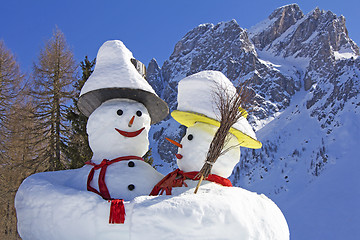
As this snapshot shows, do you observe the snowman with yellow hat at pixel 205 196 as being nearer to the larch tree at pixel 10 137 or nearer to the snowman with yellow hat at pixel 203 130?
the snowman with yellow hat at pixel 203 130

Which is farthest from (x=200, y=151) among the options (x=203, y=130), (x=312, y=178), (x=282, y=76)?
(x=282, y=76)

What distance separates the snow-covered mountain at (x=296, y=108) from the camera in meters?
20.1

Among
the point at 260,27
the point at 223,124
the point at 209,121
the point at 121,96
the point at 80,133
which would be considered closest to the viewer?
the point at 223,124

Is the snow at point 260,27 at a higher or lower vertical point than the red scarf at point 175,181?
higher

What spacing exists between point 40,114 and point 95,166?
630 centimetres

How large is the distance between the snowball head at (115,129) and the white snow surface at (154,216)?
702 millimetres

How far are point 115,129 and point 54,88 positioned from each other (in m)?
6.17

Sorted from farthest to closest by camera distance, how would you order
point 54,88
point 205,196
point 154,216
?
1. point 54,88
2. point 205,196
3. point 154,216

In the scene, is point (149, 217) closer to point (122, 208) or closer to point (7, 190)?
point (122, 208)

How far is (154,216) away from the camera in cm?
226

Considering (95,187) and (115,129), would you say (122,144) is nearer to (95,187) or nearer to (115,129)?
(115,129)

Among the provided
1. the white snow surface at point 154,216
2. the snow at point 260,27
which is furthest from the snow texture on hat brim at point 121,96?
the snow at point 260,27

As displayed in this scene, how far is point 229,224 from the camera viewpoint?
2.32m

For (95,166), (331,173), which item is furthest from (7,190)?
(331,173)
